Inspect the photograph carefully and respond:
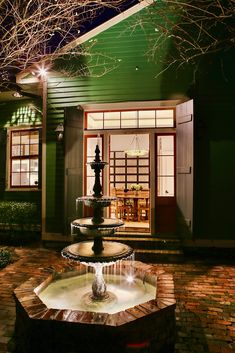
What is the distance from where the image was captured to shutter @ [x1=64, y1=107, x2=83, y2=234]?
6605 millimetres

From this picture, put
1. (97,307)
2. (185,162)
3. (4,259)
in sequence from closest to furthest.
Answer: (97,307)
(4,259)
(185,162)

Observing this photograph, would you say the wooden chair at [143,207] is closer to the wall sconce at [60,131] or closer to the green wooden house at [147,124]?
the green wooden house at [147,124]

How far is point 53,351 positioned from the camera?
8.56ft

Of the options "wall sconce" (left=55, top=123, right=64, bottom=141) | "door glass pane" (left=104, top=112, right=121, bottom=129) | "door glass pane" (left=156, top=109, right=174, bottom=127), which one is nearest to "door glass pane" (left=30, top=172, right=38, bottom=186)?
"wall sconce" (left=55, top=123, right=64, bottom=141)

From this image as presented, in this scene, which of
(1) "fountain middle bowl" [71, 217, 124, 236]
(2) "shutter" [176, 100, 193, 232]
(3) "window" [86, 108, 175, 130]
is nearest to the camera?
(1) "fountain middle bowl" [71, 217, 124, 236]

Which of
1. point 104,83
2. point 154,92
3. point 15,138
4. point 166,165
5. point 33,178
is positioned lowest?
point 33,178

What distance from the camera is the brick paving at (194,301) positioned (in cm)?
295

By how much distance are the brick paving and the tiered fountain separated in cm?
29

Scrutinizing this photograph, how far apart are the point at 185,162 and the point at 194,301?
3.19 metres

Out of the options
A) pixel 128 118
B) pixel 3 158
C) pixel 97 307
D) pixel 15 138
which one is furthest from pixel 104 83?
pixel 97 307

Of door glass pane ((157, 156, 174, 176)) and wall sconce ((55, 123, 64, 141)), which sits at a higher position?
wall sconce ((55, 123, 64, 141))

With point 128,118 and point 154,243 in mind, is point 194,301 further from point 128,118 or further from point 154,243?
point 128,118

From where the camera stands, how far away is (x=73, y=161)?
6742 mm

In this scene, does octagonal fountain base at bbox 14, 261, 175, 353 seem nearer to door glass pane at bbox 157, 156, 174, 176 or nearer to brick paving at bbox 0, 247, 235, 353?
brick paving at bbox 0, 247, 235, 353
